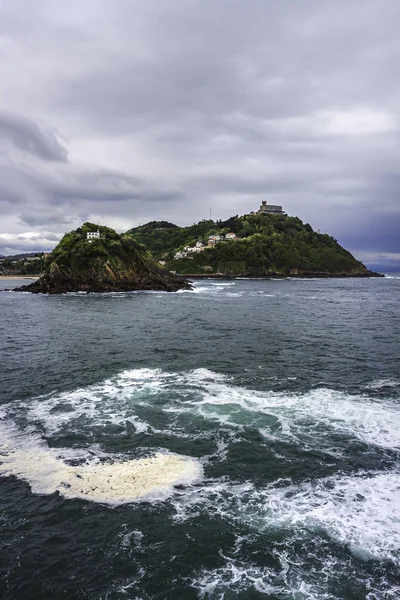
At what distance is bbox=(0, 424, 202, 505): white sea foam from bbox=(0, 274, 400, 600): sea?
57 millimetres

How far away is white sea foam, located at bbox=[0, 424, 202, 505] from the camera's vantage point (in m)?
11.9

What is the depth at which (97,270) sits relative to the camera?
311 feet

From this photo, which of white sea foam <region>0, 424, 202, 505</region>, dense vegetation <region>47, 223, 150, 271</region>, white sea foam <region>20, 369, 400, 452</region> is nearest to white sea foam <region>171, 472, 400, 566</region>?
white sea foam <region>0, 424, 202, 505</region>

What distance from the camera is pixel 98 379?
23.6 meters

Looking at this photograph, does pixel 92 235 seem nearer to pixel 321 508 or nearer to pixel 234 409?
pixel 234 409

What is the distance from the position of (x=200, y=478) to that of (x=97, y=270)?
3444 inches

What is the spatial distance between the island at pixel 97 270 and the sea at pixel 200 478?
66.9m

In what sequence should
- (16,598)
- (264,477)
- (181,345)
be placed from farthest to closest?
1. (181,345)
2. (264,477)
3. (16,598)

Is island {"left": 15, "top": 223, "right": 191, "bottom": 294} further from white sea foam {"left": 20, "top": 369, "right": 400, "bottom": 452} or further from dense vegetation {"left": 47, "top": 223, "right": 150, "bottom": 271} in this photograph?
white sea foam {"left": 20, "top": 369, "right": 400, "bottom": 452}

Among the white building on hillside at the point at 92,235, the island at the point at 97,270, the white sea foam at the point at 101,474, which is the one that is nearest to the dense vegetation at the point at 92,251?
the island at the point at 97,270

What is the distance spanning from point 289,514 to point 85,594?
19.0 ft

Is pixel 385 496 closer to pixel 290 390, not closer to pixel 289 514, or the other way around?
pixel 289 514

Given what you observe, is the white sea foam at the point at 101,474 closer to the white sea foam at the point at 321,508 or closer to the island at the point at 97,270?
the white sea foam at the point at 321,508

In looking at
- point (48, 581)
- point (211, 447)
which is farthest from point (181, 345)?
point (48, 581)
